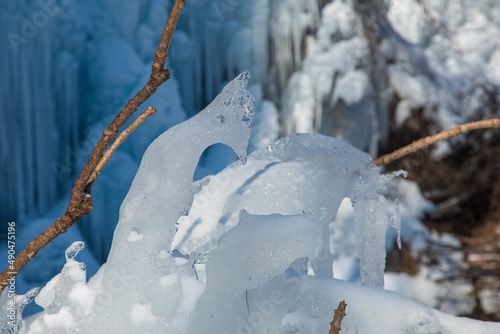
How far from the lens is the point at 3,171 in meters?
1.65

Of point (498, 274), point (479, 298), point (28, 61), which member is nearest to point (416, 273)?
point (479, 298)

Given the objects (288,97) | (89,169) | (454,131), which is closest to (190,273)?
(89,169)

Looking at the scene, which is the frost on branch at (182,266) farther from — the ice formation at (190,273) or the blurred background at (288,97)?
the blurred background at (288,97)

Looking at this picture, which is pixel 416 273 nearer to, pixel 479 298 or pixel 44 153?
pixel 479 298

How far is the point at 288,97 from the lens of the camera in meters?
2.79

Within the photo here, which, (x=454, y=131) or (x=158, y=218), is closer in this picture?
(x=158, y=218)

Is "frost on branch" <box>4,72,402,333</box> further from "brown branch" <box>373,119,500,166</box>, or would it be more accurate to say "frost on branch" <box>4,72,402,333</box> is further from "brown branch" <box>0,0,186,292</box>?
"brown branch" <box>373,119,500,166</box>

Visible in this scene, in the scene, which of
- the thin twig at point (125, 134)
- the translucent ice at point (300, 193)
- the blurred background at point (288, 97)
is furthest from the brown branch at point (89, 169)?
the blurred background at point (288, 97)

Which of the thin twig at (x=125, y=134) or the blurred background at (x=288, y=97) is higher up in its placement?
the thin twig at (x=125, y=134)

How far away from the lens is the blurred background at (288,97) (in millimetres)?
1737

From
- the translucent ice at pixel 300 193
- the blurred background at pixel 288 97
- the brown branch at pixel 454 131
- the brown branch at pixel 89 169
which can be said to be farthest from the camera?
the blurred background at pixel 288 97

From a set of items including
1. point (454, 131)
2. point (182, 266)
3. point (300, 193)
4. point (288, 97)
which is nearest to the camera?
point (182, 266)

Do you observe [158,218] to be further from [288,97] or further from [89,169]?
[288,97]

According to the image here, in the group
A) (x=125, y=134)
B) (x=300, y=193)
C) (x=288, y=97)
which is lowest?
(x=288, y=97)
